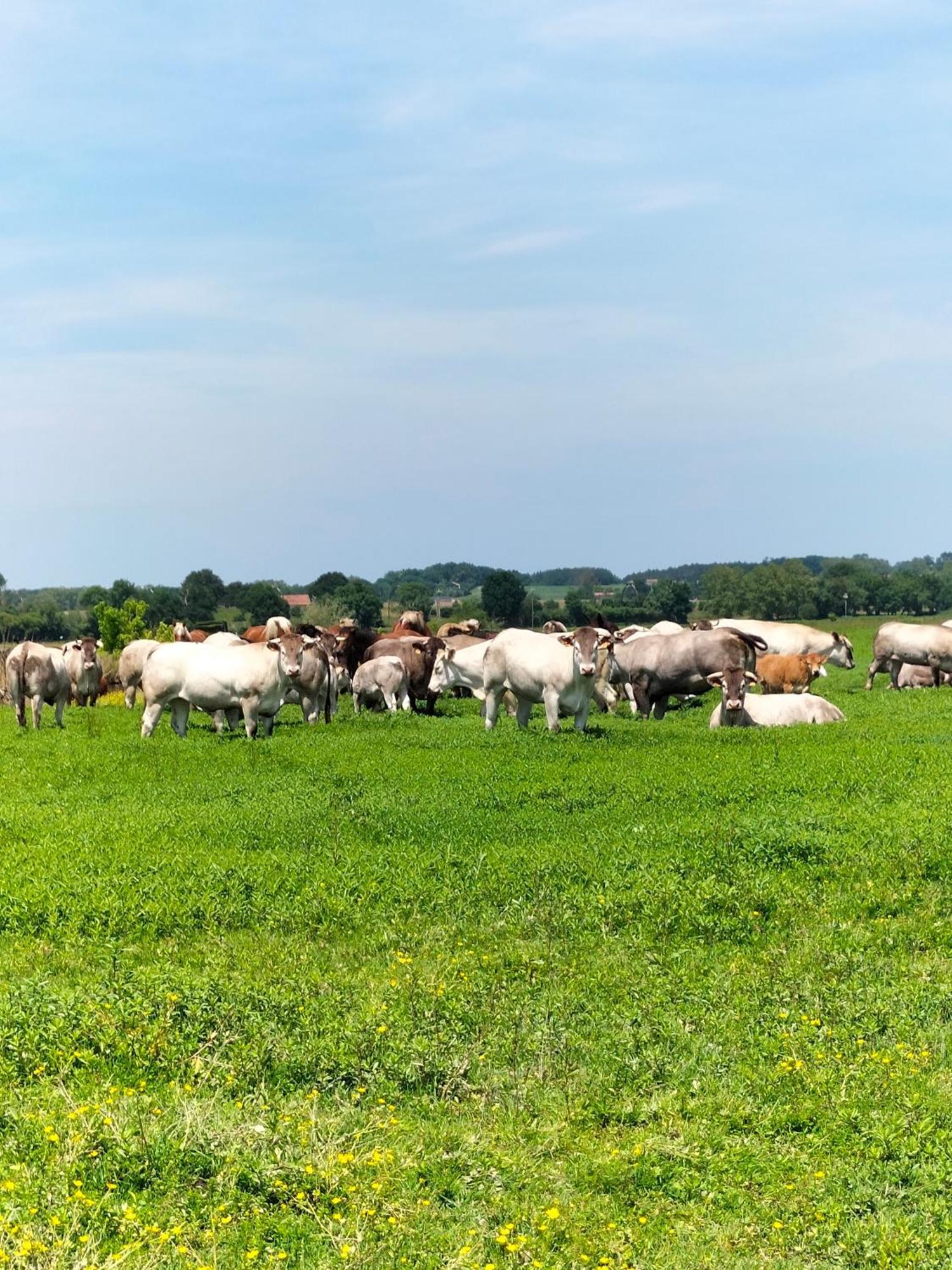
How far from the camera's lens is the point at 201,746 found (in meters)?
23.8

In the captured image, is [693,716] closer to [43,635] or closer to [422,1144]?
[422,1144]

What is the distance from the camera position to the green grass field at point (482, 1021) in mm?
7188

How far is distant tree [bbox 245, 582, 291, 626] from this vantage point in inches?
4456

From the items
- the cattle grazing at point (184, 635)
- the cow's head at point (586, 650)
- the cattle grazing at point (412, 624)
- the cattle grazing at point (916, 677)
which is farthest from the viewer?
the cattle grazing at point (412, 624)

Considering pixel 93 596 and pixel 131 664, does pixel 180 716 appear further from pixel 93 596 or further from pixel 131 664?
pixel 93 596

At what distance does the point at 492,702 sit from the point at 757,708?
5291mm

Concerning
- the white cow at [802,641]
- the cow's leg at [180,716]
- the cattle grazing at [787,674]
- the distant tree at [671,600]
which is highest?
the distant tree at [671,600]

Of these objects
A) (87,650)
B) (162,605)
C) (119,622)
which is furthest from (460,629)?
(162,605)

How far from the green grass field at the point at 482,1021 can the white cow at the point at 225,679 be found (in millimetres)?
6838

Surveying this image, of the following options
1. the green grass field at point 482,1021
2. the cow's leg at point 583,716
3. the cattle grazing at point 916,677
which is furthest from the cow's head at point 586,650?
the cattle grazing at point 916,677

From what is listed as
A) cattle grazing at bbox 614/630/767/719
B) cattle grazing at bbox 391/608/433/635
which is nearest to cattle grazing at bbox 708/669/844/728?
cattle grazing at bbox 614/630/767/719

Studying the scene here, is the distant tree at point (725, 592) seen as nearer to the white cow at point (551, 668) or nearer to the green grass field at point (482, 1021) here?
the white cow at point (551, 668)

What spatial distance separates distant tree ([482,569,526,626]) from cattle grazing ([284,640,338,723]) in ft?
255

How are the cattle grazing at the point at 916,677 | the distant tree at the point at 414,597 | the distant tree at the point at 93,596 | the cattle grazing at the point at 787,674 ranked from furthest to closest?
the distant tree at the point at 414,597 → the distant tree at the point at 93,596 → the cattle grazing at the point at 916,677 → the cattle grazing at the point at 787,674
